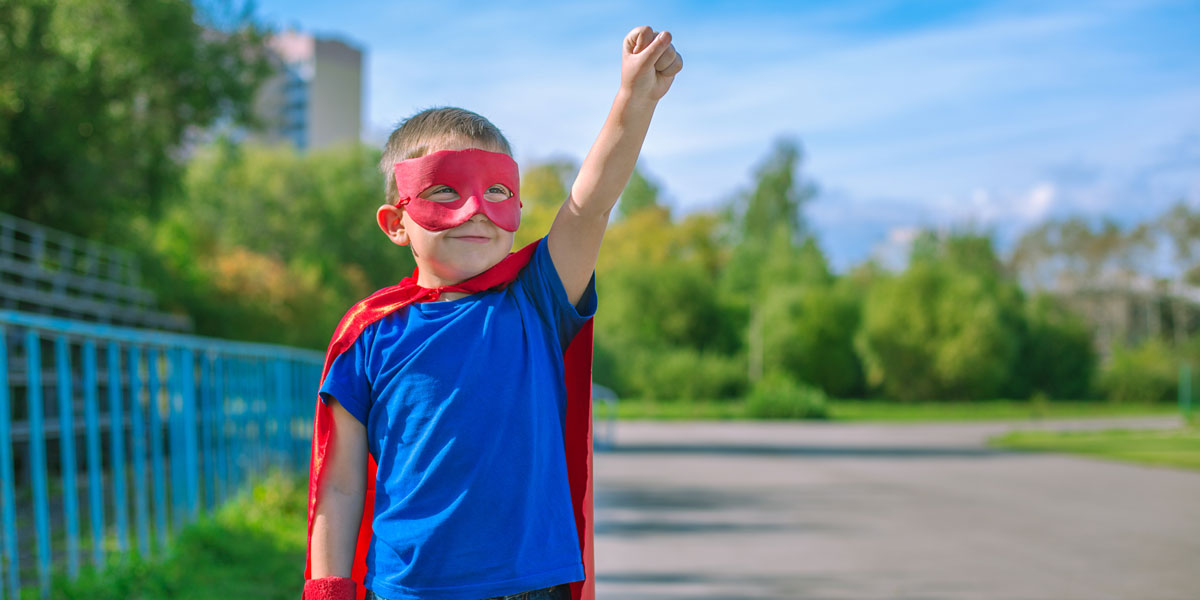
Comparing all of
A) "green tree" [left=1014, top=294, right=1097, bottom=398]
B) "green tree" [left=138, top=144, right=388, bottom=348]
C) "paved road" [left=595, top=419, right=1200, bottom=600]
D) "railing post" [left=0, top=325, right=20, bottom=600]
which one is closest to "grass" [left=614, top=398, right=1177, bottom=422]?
"green tree" [left=1014, top=294, right=1097, bottom=398]

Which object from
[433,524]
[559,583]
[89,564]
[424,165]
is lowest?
[89,564]

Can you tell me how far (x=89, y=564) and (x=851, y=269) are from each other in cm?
6345

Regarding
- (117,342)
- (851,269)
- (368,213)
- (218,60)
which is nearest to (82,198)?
(218,60)

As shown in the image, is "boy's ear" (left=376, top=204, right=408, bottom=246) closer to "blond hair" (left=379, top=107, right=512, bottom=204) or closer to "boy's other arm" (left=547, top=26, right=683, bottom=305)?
"blond hair" (left=379, top=107, right=512, bottom=204)

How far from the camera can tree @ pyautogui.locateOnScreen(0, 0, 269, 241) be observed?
14.2m

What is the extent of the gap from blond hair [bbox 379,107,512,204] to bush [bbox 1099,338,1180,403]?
58172 millimetres

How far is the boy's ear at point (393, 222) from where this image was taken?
227 centimetres

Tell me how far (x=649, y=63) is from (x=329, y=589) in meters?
1.12

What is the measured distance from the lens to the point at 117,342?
662cm

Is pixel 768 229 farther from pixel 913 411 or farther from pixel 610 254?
pixel 913 411

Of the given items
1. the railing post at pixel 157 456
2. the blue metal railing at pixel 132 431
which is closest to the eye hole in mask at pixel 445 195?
the blue metal railing at pixel 132 431

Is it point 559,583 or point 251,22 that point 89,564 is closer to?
point 559,583

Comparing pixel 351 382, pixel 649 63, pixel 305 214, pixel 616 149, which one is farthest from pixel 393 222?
pixel 305 214

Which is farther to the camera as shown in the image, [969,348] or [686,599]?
[969,348]
